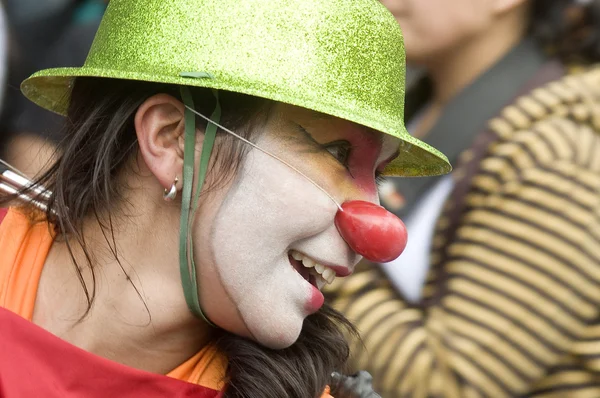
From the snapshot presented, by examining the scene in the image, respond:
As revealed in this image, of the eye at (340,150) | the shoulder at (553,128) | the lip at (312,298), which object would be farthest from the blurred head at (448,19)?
the lip at (312,298)

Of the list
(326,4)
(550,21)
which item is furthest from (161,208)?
(550,21)

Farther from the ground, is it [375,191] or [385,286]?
[375,191]

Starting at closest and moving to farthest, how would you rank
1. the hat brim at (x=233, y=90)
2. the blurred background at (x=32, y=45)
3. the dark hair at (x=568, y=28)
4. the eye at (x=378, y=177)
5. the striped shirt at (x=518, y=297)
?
the hat brim at (x=233, y=90) → the eye at (x=378, y=177) → the striped shirt at (x=518, y=297) → the dark hair at (x=568, y=28) → the blurred background at (x=32, y=45)

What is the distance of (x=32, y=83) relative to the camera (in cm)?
189

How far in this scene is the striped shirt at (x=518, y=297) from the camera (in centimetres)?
250

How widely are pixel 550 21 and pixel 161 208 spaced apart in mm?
1559

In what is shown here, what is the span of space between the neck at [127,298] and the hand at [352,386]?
1.08 ft

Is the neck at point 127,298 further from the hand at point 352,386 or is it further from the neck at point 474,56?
the neck at point 474,56

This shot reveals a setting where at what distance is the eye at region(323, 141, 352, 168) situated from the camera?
67.3 inches

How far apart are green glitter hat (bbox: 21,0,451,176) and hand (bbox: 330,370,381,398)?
509mm

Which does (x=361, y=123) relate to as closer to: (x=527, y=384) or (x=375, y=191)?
(x=375, y=191)

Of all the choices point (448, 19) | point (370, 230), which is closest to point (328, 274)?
point (370, 230)

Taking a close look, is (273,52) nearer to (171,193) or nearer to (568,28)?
(171,193)

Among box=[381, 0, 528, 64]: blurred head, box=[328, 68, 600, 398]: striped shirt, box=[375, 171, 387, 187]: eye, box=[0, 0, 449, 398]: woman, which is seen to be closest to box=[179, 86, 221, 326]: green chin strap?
box=[0, 0, 449, 398]: woman
